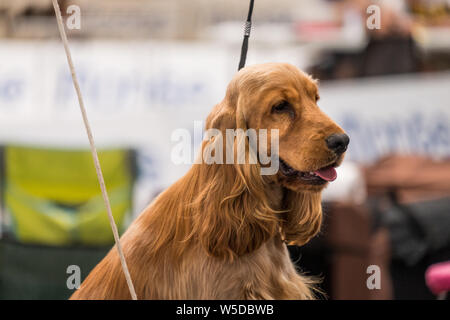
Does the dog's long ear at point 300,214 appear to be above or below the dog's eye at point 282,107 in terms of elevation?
below

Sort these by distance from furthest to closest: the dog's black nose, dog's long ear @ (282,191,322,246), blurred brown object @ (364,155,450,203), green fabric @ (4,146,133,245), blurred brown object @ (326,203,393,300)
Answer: blurred brown object @ (364,155,450,203)
green fabric @ (4,146,133,245)
blurred brown object @ (326,203,393,300)
dog's long ear @ (282,191,322,246)
the dog's black nose

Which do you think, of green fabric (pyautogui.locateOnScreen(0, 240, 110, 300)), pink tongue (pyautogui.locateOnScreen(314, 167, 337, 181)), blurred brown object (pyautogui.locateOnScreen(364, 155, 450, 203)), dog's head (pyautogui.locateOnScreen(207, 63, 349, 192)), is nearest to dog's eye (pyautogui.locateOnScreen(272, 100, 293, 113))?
dog's head (pyautogui.locateOnScreen(207, 63, 349, 192))

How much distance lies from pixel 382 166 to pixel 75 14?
6.43ft

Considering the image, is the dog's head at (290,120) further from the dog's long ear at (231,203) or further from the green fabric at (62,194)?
the green fabric at (62,194)

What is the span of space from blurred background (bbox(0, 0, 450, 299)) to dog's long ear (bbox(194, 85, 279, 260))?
130 millimetres

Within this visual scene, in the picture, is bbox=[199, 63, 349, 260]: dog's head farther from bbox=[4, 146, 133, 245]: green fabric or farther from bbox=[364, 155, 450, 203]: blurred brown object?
bbox=[364, 155, 450, 203]: blurred brown object

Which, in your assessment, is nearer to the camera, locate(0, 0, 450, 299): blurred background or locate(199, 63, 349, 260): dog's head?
locate(199, 63, 349, 260): dog's head

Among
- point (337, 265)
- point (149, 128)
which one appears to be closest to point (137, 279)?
point (337, 265)

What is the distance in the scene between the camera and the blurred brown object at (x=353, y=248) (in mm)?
1777

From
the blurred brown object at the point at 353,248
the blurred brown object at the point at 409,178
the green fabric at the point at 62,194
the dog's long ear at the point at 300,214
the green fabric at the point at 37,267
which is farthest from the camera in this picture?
the blurred brown object at the point at 409,178

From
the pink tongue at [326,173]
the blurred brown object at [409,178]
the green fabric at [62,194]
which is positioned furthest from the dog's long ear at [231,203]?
the blurred brown object at [409,178]

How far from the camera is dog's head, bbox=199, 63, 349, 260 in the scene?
3.35 feet

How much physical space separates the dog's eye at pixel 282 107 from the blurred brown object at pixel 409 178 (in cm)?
192
